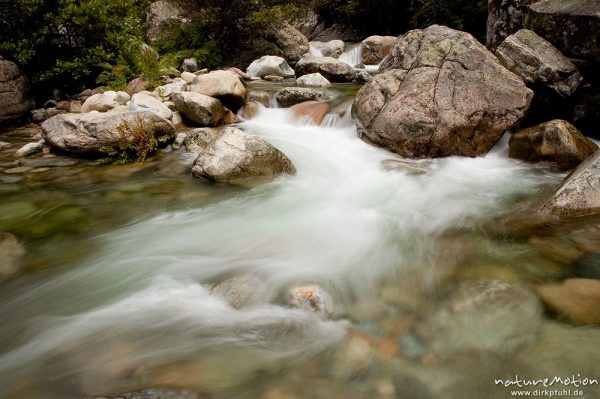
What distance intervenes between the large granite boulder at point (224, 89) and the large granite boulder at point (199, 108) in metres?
0.55

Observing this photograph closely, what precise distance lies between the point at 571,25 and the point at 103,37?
1174 cm

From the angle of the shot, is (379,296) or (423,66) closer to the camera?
(379,296)

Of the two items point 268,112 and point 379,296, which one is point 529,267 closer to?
point 379,296

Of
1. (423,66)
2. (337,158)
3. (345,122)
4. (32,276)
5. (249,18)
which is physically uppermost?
(249,18)

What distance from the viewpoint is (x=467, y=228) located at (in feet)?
14.5

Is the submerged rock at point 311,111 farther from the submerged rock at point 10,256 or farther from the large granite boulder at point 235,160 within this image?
the submerged rock at point 10,256

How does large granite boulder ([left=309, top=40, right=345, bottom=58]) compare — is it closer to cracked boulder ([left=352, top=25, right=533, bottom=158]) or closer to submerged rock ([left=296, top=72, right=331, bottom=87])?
submerged rock ([left=296, top=72, right=331, bottom=87])

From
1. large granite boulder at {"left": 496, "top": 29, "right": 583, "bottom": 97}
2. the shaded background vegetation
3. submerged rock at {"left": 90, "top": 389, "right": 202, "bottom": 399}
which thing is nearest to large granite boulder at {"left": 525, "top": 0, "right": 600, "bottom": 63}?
large granite boulder at {"left": 496, "top": 29, "right": 583, "bottom": 97}

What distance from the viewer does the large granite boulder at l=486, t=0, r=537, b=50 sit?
8.84 meters

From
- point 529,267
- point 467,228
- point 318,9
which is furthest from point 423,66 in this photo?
point 318,9

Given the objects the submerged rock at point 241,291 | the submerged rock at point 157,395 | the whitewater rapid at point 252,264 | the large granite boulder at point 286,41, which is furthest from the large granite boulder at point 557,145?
the large granite boulder at point 286,41

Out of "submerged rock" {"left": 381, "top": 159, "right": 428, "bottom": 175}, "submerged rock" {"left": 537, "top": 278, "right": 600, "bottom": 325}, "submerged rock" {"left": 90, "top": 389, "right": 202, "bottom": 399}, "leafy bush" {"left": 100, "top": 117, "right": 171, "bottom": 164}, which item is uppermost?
"leafy bush" {"left": 100, "top": 117, "right": 171, "bottom": 164}

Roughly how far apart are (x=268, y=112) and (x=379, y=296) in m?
6.89

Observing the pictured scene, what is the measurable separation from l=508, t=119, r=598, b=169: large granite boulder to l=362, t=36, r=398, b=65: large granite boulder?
1180cm
